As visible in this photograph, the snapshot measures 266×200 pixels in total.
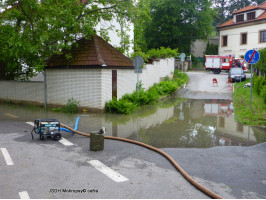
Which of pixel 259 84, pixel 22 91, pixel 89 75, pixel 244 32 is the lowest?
pixel 22 91

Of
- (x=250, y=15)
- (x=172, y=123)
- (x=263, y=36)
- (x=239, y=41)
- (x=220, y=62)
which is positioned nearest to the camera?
(x=172, y=123)

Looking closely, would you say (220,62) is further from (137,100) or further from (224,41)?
(137,100)

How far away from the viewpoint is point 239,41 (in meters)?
43.7

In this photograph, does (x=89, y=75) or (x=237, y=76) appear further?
(x=237, y=76)

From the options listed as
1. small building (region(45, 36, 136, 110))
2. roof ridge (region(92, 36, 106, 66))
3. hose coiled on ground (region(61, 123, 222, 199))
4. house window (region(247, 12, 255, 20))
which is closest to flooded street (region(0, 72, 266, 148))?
hose coiled on ground (region(61, 123, 222, 199))

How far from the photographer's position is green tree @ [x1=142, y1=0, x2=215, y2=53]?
43875mm

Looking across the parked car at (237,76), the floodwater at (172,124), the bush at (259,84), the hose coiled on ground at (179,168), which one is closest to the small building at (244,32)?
the parked car at (237,76)

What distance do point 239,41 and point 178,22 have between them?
956cm

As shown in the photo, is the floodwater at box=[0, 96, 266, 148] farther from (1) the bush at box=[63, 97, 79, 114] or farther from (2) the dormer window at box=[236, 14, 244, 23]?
(2) the dormer window at box=[236, 14, 244, 23]

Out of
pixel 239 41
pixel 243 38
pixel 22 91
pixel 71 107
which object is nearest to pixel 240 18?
pixel 243 38

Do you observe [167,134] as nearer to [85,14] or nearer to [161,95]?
[85,14]

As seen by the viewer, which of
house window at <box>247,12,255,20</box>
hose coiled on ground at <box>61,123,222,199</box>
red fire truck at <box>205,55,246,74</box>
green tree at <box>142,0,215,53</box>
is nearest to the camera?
hose coiled on ground at <box>61,123,222,199</box>

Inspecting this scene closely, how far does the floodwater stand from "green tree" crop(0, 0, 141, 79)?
2.97 meters

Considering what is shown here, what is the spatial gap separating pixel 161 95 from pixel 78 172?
1511cm
